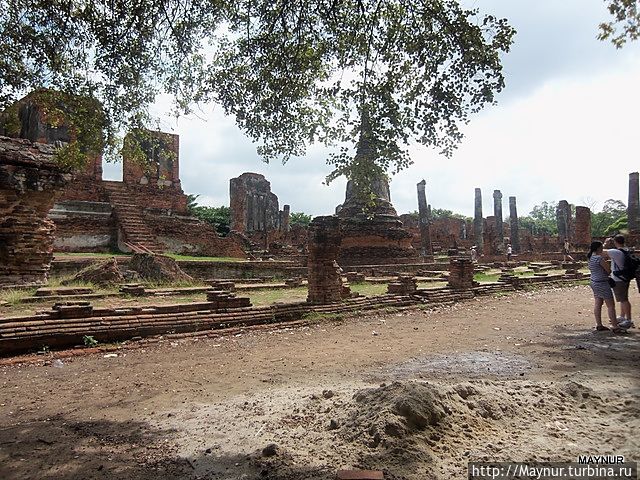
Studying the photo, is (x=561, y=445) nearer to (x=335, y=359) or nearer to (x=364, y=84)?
(x=335, y=359)

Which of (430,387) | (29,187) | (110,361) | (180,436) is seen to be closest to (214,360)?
(110,361)

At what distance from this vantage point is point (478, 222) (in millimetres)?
31281

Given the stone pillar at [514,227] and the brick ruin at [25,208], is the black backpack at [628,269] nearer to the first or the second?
the brick ruin at [25,208]

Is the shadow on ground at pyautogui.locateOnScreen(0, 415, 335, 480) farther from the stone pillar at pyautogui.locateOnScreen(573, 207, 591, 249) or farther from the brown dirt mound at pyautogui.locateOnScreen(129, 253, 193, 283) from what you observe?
the stone pillar at pyautogui.locateOnScreen(573, 207, 591, 249)

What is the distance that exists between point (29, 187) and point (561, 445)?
10448mm

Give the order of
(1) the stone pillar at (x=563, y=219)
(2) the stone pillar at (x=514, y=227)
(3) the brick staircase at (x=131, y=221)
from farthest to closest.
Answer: (1) the stone pillar at (x=563, y=219), (2) the stone pillar at (x=514, y=227), (3) the brick staircase at (x=131, y=221)

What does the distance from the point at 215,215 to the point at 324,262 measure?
105 ft

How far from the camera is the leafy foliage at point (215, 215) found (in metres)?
36.0

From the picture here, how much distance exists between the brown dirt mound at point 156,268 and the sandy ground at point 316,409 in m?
5.97

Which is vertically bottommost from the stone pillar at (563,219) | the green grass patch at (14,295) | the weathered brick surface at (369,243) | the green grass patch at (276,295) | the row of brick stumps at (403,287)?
the green grass patch at (276,295)

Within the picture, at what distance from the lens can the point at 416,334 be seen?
6605mm

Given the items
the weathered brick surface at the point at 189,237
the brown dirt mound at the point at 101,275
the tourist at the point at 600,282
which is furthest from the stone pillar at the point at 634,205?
the brown dirt mound at the point at 101,275

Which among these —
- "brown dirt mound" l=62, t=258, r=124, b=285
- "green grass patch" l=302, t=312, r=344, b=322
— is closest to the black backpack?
"green grass patch" l=302, t=312, r=344, b=322


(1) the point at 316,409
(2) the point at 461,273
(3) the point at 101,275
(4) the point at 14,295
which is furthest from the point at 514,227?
(1) the point at 316,409
